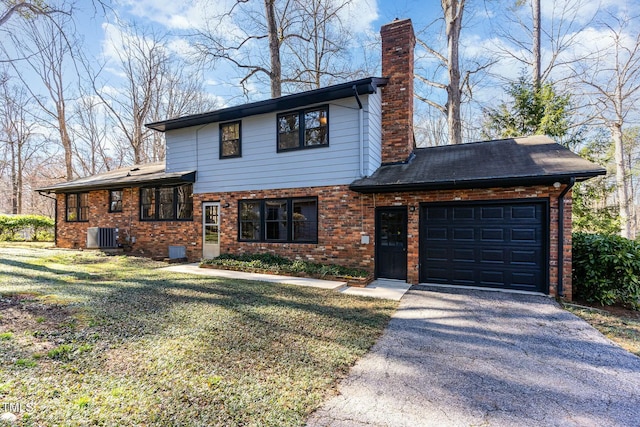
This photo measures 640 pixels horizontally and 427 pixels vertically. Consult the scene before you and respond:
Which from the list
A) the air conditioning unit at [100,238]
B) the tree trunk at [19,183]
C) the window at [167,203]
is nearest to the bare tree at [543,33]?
the window at [167,203]

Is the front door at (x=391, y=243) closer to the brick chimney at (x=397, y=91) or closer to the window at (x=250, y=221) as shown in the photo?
the brick chimney at (x=397, y=91)

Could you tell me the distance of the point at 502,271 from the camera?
6.78 meters

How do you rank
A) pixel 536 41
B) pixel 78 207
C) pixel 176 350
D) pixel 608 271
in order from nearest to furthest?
1. pixel 176 350
2. pixel 608 271
3. pixel 536 41
4. pixel 78 207

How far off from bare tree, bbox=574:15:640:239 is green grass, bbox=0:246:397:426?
1480cm

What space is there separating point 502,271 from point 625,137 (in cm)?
1399

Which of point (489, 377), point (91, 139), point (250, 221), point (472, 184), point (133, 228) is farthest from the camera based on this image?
point (91, 139)

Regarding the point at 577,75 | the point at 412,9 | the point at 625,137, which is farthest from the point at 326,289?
the point at 625,137

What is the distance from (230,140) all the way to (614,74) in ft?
56.2

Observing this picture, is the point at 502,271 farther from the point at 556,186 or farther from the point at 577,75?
the point at 577,75

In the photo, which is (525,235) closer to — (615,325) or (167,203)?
(615,325)

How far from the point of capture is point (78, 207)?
525 inches

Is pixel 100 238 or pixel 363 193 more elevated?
pixel 363 193

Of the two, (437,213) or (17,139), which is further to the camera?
(17,139)

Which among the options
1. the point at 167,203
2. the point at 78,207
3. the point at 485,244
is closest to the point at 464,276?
the point at 485,244
